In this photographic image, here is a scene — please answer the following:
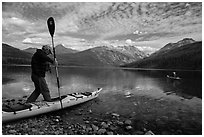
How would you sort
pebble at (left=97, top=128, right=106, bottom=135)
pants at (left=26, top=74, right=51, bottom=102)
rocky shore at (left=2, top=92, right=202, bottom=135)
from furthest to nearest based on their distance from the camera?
pants at (left=26, top=74, right=51, bottom=102)
rocky shore at (left=2, top=92, right=202, bottom=135)
pebble at (left=97, top=128, right=106, bottom=135)

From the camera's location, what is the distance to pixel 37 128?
26.9 feet

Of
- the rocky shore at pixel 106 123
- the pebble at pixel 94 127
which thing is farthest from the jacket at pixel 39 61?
the pebble at pixel 94 127

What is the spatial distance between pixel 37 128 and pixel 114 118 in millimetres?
4479

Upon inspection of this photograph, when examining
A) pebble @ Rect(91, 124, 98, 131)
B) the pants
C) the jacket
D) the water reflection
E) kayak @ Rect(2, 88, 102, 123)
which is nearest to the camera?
pebble @ Rect(91, 124, 98, 131)

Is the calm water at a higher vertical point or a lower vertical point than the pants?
lower

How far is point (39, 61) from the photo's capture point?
397 inches

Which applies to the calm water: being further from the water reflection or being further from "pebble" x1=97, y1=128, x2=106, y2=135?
"pebble" x1=97, y1=128, x2=106, y2=135

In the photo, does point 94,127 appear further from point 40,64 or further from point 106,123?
point 40,64

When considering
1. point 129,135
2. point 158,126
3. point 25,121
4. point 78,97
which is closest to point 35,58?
point 25,121

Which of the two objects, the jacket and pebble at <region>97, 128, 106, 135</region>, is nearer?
pebble at <region>97, 128, 106, 135</region>

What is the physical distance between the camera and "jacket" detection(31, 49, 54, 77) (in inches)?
386

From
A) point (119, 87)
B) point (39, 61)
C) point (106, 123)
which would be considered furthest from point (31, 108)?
point (119, 87)

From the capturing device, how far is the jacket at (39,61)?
981 cm

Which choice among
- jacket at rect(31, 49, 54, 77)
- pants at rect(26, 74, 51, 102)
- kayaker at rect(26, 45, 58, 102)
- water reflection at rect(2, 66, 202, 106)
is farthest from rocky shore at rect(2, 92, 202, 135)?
water reflection at rect(2, 66, 202, 106)
